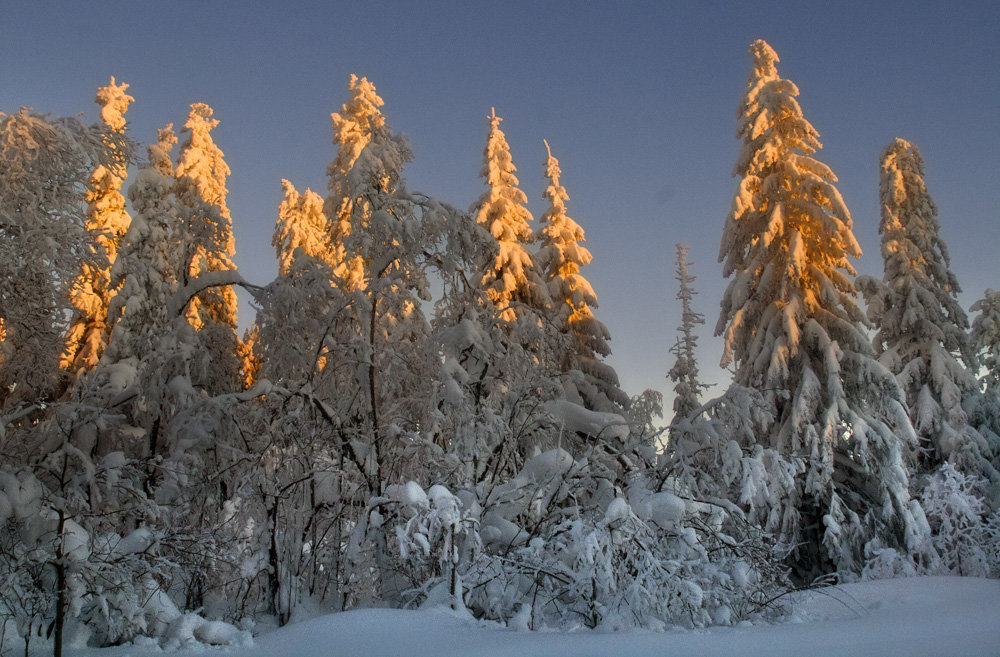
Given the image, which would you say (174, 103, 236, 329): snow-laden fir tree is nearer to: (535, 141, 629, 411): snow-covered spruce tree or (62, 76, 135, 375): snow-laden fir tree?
(62, 76, 135, 375): snow-laden fir tree

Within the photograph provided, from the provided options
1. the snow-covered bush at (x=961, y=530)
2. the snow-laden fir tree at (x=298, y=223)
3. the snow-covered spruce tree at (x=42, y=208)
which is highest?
the snow-laden fir tree at (x=298, y=223)

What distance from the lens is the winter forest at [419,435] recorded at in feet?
15.3

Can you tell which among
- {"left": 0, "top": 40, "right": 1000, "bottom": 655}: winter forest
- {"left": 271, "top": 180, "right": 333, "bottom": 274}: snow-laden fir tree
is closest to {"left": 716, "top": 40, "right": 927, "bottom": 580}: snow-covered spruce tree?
{"left": 0, "top": 40, "right": 1000, "bottom": 655}: winter forest

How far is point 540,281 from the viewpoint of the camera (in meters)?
17.4

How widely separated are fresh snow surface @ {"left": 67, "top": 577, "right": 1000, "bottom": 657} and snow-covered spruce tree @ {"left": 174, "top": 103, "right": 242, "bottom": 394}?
7.71 m

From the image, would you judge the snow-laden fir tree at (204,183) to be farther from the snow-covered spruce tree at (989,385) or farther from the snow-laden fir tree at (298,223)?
the snow-covered spruce tree at (989,385)

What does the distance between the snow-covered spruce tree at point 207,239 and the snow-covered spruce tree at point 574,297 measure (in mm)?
8396

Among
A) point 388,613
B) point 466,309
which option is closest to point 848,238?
point 466,309

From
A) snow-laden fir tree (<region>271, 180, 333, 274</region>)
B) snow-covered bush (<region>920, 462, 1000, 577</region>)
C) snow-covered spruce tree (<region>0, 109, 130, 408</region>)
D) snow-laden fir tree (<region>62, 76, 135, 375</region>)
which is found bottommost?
snow-covered bush (<region>920, 462, 1000, 577</region>)

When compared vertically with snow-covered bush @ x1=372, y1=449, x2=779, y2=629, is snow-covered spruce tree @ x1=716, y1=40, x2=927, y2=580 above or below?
above

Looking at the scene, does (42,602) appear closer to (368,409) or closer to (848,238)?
(368,409)

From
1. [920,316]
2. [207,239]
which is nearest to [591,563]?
[207,239]

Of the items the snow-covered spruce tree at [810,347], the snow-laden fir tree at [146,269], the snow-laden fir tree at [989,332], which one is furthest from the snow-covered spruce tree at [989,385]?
the snow-laden fir tree at [146,269]

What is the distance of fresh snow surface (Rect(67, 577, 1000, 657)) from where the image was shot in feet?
11.2
